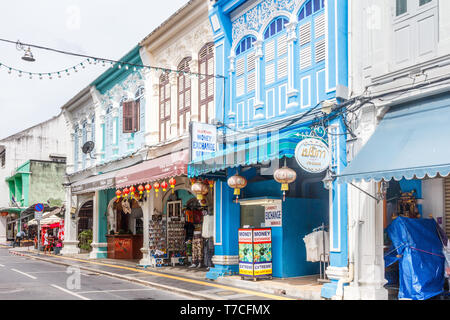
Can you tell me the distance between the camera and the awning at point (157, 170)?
584 inches

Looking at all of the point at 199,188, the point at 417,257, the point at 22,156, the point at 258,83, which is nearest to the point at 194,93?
the point at 258,83

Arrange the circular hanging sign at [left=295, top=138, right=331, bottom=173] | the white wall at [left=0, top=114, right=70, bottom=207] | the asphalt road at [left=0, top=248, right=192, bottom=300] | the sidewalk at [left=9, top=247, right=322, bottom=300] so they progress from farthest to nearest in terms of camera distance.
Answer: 1. the white wall at [left=0, top=114, right=70, bottom=207]
2. the asphalt road at [left=0, top=248, right=192, bottom=300]
3. the sidewalk at [left=9, top=247, right=322, bottom=300]
4. the circular hanging sign at [left=295, top=138, right=331, bottom=173]

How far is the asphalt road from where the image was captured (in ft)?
37.8

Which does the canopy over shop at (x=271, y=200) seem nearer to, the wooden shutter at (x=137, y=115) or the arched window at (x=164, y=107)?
the arched window at (x=164, y=107)

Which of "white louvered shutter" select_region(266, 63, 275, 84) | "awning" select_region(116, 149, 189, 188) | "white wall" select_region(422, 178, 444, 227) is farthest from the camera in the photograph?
"awning" select_region(116, 149, 189, 188)

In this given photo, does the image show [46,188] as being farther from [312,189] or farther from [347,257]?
[347,257]

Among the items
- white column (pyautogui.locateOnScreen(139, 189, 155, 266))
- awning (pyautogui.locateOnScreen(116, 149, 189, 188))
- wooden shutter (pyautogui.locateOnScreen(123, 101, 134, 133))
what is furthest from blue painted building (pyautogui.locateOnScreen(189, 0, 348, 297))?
wooden shutter (pyautogui.locateOnScreen(123, 101, 134, 133))

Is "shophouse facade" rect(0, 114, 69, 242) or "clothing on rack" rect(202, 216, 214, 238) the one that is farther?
"shophouse facade" rect(0, 114, 69, 242)

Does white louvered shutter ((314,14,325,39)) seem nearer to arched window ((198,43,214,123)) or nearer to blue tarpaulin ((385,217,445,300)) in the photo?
blue tarpaulin ((385,217,445,300))

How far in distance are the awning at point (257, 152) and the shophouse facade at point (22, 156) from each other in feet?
113

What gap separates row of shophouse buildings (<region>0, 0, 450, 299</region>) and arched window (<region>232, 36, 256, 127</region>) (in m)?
0.05

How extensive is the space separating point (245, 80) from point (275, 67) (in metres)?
1.33

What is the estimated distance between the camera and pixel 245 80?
47.6 feet

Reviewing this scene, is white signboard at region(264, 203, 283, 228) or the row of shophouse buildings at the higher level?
the row of shophouse buildings
